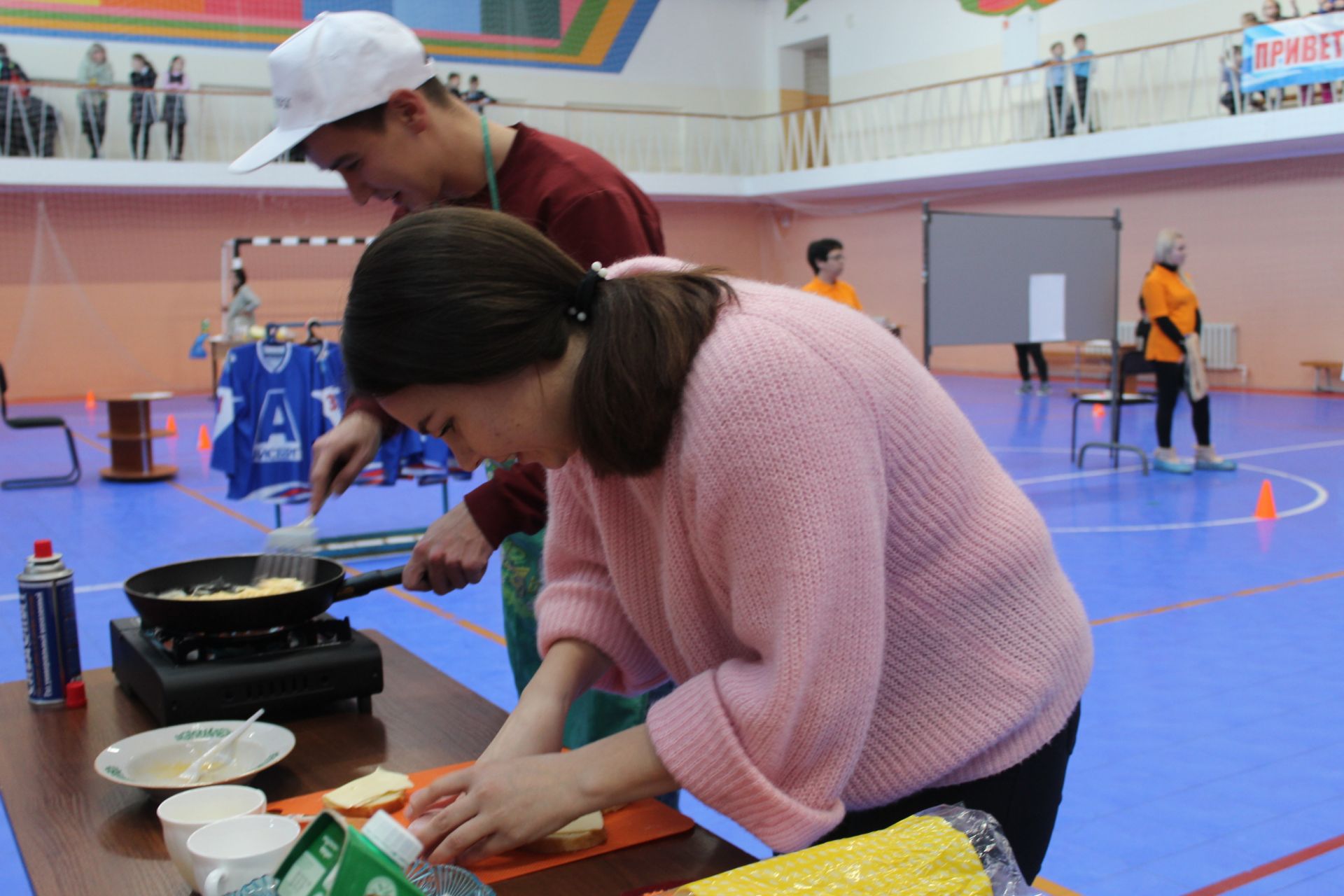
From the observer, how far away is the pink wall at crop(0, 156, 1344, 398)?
11.3m

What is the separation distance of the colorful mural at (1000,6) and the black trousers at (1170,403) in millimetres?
8137

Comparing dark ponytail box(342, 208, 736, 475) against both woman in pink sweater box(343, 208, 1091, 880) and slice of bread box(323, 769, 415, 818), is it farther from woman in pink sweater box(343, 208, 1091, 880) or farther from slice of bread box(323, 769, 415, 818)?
slice of bread box(323, 769, 415, 818)

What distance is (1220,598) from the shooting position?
4219 mm

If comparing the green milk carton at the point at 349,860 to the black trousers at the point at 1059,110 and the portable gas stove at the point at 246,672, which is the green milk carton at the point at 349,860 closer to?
the portable gas stove at the point at 246,672

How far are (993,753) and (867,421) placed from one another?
34cm

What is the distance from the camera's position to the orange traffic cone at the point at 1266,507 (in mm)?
5605

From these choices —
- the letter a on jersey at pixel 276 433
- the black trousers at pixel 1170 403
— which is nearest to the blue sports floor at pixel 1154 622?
the black trousers at pixel 1170 403

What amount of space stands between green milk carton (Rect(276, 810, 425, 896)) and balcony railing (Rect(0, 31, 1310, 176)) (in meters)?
9.39

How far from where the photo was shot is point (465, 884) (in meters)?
0.96

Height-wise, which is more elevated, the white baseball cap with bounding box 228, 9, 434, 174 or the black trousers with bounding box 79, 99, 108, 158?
the black trousers with bounding box 79, 99, 108, 158

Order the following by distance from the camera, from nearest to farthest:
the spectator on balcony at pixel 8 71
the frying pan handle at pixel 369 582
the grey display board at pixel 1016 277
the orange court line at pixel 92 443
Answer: the frying pan handle at pixel 369 582 → the grey display board at pixel 1016 277 → the orange court line at pixel 92 443 → the spectator on balcony at pixel 8 71

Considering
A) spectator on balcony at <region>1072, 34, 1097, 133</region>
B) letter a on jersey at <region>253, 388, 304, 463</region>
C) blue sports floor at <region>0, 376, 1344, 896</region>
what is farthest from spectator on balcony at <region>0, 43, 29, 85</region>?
spectator on balcony at <region>1072, 34, 1097, 133</region>

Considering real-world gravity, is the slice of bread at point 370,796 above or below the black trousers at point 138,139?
below

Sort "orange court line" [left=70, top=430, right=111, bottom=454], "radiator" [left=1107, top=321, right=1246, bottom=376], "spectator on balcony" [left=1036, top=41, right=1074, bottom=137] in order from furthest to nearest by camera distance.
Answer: "spectator on balcony" [left=1036, top=41, right=1074, bottom=137], "radiator" [left=1107, top=321, right=1246, bottom=376], "orange court line" [left=70, top=430, right=111, bottom=454]
